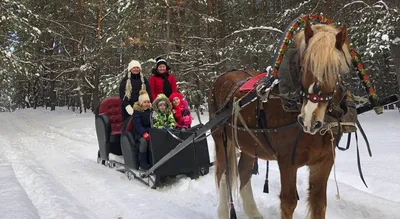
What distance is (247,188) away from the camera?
4441mm

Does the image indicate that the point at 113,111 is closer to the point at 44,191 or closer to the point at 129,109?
the point at 129,109

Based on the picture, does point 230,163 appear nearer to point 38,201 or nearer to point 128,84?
point 38,201

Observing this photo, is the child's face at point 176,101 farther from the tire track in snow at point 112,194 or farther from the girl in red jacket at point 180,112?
the tire track in snow at point 112,194

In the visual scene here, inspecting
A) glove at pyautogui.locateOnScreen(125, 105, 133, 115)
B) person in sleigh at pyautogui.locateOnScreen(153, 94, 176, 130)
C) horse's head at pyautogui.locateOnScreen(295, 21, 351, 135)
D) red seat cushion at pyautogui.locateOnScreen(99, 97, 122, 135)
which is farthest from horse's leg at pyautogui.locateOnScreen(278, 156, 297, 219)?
red seat cushion at pyautogui.locateOnScreen(99, 97, 122, 135)

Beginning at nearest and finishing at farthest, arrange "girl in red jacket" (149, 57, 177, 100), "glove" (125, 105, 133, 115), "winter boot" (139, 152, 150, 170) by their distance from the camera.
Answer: "winter boot" (139, 152, 150, 170)
"glove" (125, 105, 133, 115)
"girl in red jacket" (149, 57, 177, 100)

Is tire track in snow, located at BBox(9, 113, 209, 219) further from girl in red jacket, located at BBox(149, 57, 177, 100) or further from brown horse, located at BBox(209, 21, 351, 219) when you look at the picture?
girl in red jacket, located at BBox(149, 57, 177, 100)

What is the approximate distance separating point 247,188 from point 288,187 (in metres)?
1.37

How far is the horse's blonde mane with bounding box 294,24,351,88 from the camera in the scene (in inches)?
101

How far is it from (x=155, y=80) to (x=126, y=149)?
146 cm

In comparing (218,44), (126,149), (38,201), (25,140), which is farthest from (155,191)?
(218,44)

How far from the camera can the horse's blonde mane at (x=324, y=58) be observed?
255cm

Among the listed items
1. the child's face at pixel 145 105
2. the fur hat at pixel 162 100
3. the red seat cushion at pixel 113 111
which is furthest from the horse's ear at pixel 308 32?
the red seat cushion at pixel 113 111

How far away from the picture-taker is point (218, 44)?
14.8 meters

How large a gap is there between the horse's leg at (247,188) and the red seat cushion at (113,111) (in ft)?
11.8
